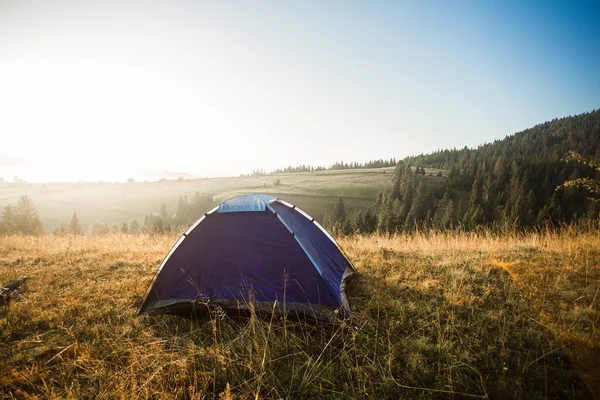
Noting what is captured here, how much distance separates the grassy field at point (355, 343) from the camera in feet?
9.34

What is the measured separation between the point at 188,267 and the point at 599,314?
672 cm

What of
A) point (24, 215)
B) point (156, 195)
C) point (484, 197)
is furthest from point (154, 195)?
point (484, 197)

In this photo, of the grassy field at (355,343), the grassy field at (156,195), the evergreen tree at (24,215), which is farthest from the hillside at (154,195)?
the grassy field at (355,343)

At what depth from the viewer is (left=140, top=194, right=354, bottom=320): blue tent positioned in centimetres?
429

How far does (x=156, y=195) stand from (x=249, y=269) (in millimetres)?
125130

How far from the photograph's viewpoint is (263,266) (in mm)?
4641

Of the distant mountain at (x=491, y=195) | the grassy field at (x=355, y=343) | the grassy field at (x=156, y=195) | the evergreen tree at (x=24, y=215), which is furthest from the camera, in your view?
the grassy field at (x=156, y=195)

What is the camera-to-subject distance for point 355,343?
→ 3.51 meters

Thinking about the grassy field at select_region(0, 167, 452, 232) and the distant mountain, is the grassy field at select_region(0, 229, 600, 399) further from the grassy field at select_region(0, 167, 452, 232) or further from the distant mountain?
the grassy field at select_region(0, 167, 452, 232)

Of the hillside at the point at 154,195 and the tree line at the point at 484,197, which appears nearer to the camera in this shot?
the tree line at the point at 484,197

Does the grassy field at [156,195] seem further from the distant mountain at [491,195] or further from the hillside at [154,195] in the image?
the distant mountain at [491,195]

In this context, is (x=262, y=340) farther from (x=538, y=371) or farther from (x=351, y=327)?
(x=538, y=371)

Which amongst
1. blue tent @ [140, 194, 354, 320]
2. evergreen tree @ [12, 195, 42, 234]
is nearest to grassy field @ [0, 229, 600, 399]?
blue tent @ [140, 194, 354, 320]

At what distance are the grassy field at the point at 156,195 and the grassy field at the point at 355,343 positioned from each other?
6576 cm
